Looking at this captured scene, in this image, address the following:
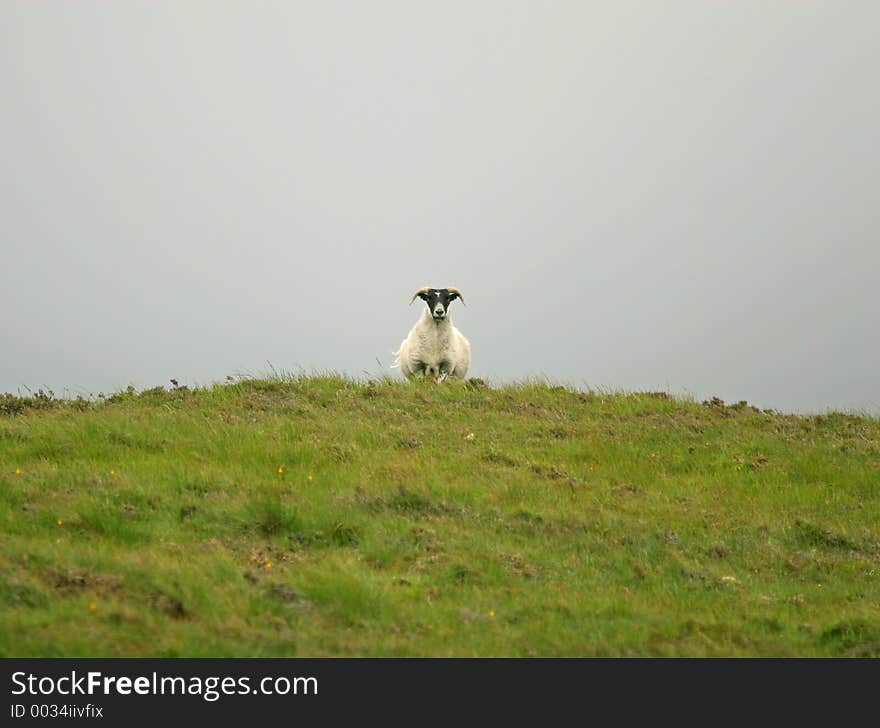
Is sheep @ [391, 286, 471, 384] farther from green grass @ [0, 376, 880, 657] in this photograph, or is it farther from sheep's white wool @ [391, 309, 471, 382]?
green grass @ [0, 376, 880, 657]

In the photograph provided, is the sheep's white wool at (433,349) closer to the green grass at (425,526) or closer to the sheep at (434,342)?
the sheep at (434,342)

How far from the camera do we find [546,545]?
48.2 ft

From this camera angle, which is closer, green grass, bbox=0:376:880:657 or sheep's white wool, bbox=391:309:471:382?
green grass, bbox=0:376:880:657

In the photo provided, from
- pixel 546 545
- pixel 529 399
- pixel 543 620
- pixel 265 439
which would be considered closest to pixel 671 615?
pixel 543 620

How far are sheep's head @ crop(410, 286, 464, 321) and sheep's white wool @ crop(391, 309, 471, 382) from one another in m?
0.30

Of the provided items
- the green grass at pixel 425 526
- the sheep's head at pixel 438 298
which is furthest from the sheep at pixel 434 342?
the green grass at pixel 425 526

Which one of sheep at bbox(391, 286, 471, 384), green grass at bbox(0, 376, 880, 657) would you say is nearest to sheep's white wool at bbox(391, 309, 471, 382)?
sheep at bbox(391, 286, 471, 384)

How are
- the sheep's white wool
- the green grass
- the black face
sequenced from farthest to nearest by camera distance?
1. the sheep's white wool
2. the black face
3. the green grass

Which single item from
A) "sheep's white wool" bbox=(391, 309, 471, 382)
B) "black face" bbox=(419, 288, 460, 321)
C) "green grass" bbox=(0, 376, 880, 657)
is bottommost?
"green grass" bbox=(0, 376, 880, 657)

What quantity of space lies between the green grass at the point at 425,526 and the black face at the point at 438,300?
9.48ft

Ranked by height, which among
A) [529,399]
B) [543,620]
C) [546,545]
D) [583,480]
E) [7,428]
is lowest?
[543,620]

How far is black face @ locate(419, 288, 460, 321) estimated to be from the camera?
26.4 m

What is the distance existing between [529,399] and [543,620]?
1225 cm
